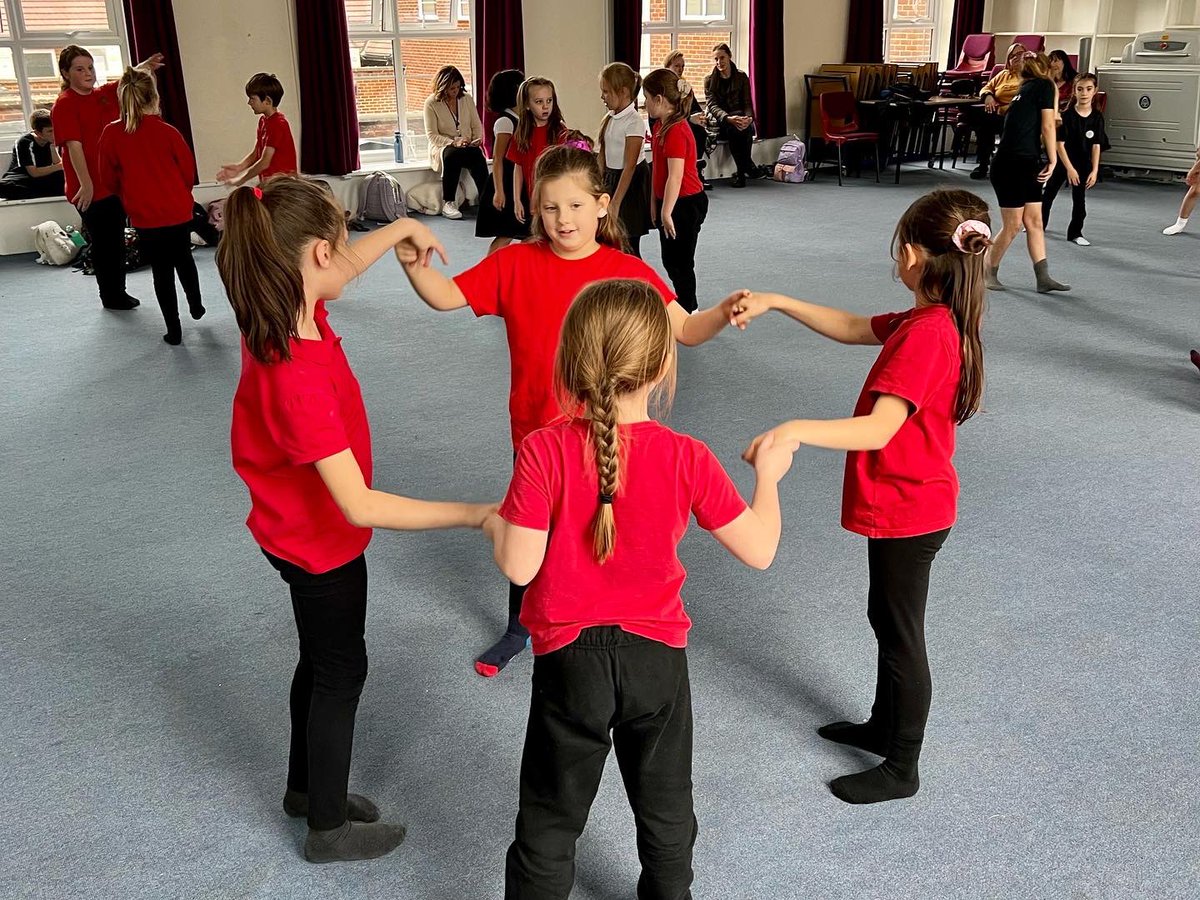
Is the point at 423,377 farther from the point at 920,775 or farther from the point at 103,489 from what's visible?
the point at 920,775

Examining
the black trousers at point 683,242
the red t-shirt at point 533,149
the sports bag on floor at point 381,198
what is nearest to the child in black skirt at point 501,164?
the red t-shirt at point 533,149

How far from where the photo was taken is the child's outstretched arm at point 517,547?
56.5 inches

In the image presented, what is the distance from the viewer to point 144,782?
2.24 m

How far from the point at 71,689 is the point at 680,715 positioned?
1.69 m

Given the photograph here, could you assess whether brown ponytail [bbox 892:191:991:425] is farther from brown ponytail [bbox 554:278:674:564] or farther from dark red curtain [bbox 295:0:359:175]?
dark red curtain [bbox 295:0:359:175]

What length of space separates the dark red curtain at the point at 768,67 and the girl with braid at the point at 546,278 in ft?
29.2

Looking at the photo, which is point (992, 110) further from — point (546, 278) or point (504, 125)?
point (546, 278)

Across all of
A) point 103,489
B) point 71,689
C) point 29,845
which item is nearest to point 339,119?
point 103,489

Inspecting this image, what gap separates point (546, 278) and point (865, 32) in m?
10.1

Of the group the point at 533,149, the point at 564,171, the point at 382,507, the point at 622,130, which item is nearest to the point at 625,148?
the point at 622,130

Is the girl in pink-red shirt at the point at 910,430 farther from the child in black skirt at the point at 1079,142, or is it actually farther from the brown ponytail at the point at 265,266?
the child in black skirt at the point at 1079,142

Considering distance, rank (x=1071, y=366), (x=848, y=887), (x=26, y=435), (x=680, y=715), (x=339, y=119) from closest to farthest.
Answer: (x=680, y=715) → (x=848, y=887) → (x=26, y=435) → (x=1071, y=366) → (x=339, y=119)

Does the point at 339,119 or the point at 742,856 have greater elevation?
the point at 339,119

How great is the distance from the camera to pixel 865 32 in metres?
11.1
